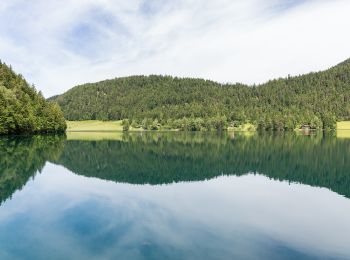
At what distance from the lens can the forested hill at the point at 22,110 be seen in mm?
100969

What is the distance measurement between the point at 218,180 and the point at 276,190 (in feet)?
22.3

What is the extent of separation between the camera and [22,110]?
10662 cm

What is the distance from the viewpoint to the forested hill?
331ft

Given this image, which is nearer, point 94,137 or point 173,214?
point 173,214

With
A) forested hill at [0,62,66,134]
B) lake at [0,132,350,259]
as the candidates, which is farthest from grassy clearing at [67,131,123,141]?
lake at [0,132,350,259]

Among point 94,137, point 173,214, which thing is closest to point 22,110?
point 94,137

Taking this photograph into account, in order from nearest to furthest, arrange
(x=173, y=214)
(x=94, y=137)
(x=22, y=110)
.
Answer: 1. (x=173, y=214)
2. (x=22, y=110)
3. (x=94, y=137)

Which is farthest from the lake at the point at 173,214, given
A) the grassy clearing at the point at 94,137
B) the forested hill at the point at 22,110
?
the grassy clearing at the point at 94,137

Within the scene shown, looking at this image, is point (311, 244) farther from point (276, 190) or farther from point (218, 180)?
point (218, 180)

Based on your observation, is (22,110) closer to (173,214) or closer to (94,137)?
(94,137)

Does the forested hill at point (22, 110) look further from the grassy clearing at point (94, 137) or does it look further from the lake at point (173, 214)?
the lake at point (173, 214)

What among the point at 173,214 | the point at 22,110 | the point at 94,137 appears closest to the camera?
the point at 173,214

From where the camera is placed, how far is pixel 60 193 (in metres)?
27.3

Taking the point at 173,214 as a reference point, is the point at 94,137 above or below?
below
